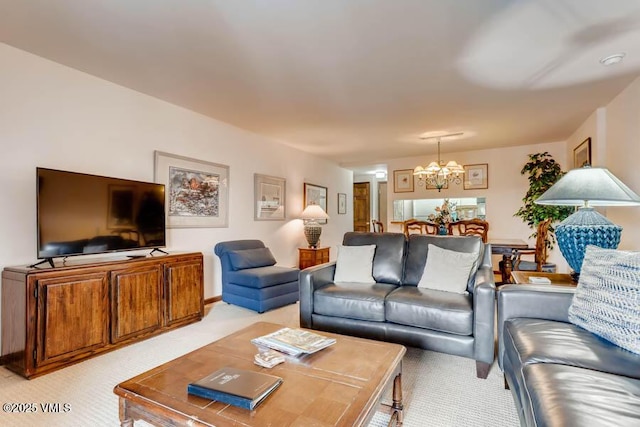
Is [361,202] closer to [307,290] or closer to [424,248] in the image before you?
[424,248]

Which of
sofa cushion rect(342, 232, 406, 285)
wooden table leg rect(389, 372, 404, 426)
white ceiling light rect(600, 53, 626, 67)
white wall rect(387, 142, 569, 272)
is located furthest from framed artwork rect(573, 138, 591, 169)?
wooden table leg rect(389, 372, 404, 426)

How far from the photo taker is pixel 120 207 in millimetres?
2918

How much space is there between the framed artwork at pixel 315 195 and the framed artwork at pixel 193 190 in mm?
2088

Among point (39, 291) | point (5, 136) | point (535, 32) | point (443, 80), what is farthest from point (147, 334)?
point (535, 32)

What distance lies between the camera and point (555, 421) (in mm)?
985

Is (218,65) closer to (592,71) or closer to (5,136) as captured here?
(5,136)

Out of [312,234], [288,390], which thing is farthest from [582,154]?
[288,390]

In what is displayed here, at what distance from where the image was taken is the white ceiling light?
2.53 meters

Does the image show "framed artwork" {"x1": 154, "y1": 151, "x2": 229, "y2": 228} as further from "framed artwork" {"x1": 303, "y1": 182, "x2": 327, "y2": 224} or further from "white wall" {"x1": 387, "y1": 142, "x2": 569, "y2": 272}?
"white wall" {"x1": 387, "y1": 142, "x2": 569, "y2": 272}

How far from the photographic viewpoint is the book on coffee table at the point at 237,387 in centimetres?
115

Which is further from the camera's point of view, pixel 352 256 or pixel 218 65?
pixel 352 256

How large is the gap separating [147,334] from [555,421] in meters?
2.98

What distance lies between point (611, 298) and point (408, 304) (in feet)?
3.88

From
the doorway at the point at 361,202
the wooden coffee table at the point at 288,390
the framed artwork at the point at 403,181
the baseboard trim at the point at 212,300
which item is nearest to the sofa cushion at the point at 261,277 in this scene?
the baseboard trim at the point at 212,300
